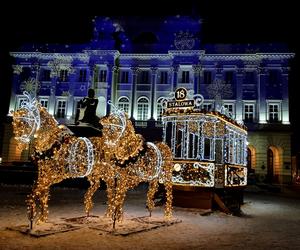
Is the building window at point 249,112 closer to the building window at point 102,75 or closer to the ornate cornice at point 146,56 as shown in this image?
the ornate cornice at point 146,56

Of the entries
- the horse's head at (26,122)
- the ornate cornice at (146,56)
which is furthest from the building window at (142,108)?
the horse's head at (26,122)

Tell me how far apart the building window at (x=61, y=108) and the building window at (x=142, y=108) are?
27.8 feet

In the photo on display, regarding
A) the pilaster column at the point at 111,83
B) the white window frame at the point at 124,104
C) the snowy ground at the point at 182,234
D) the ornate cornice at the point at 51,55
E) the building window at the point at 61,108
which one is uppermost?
the ornate cornice at the point at 51,55

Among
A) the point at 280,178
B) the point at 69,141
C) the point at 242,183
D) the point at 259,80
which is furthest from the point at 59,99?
the point at 69,141

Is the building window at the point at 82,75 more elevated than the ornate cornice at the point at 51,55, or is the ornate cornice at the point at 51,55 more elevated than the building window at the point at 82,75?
the ornate cornice at the point at 51,55

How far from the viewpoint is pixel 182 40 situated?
3888 centimetres

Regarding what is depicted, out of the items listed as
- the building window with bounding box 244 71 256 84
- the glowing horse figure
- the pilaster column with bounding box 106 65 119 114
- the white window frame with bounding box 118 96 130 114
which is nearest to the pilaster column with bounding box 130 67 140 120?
the white window frame with bounding box 118 96 130 114

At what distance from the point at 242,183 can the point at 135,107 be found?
24882mm

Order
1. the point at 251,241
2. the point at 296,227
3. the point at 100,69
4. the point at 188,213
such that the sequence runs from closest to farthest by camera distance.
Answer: the point at 251,241, the point at 296,227, the point at 188,213, the point at 100,69

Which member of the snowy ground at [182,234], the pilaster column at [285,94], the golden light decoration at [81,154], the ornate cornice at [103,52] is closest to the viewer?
the snowy ground at [182,234]

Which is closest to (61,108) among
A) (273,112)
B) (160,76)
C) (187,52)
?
(160,76)

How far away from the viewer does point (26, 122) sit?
7.75m

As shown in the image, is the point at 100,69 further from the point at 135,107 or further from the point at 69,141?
the point at 69,141

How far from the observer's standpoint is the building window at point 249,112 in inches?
1494
